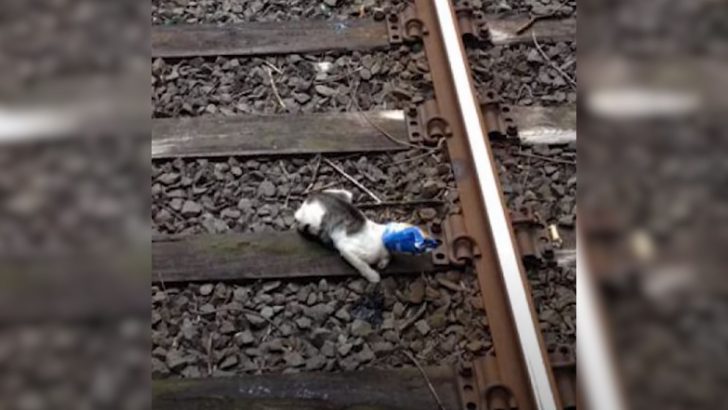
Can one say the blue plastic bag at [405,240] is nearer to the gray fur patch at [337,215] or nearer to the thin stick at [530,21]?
the gray fur patch at [337,215]

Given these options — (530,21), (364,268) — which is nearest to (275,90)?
(364,268)

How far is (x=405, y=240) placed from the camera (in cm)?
238

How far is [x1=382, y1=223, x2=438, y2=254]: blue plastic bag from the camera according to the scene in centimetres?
237

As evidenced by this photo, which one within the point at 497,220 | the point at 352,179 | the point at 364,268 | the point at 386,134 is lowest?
the point at 364,268

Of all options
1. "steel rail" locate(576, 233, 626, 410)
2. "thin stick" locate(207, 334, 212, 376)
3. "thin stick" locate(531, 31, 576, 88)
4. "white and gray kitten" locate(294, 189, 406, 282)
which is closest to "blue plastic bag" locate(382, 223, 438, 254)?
"white and gray kitten" locate(294, 189, 406, 282)

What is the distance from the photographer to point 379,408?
2096 millimetres

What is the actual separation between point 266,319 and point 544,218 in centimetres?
85

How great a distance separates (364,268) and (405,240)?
13 cm

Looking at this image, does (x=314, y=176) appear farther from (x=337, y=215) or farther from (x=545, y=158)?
(x=545, y=158)

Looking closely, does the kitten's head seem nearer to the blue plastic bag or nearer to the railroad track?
the railroad track

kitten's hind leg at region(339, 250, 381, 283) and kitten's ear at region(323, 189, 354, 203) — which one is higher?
kitten's ear at region(323, 189, 354, 203)

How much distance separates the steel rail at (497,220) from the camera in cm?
211

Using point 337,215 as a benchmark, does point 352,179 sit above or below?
above

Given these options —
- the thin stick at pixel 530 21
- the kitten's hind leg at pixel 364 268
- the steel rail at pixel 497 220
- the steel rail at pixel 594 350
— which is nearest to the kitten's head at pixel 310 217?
the kitten's hind leg at pixel 364 268
